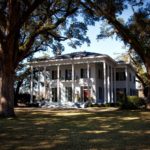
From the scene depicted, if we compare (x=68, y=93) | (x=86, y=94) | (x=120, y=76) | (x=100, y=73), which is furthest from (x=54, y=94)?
(x=120, y=76)

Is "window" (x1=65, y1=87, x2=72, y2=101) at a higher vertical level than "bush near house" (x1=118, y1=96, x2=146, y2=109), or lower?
higher

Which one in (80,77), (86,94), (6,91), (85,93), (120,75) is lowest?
(6,91)

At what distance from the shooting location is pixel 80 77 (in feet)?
136

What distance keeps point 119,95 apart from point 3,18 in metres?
27.4

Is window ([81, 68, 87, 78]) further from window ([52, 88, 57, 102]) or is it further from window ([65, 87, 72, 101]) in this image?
window ([52, 88, 57, 102])

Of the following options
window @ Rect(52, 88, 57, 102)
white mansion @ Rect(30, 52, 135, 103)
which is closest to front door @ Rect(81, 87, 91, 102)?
white mansion @ Rect(30, 52, 135, 103)

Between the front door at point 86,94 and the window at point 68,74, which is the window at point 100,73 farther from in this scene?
the window at point 68,74

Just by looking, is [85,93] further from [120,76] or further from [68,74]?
[120,76]

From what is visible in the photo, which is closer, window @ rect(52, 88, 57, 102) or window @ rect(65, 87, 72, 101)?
window @ rect(65, 87, 72, 101)

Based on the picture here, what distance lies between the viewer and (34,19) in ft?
93.6

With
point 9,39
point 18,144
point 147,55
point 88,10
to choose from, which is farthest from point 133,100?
point 18,144

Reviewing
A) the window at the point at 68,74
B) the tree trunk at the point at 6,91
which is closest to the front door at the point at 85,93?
the window at the point at 68,74

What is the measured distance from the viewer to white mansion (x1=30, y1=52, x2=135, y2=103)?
39497 mm

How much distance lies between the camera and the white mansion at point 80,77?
3950cm
